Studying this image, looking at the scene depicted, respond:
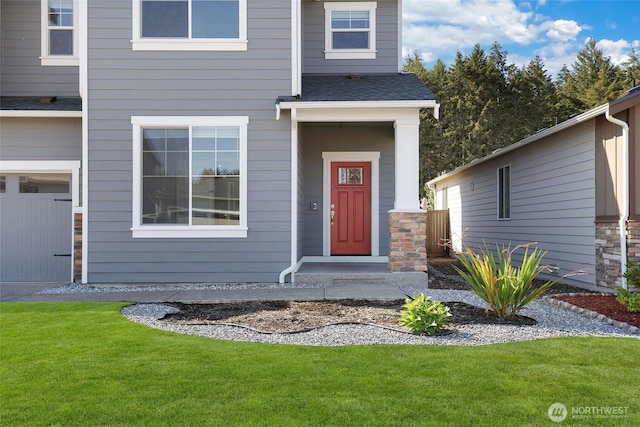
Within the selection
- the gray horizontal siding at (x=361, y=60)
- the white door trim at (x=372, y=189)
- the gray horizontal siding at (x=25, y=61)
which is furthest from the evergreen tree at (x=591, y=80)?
the gray horizontal siding at (x=25, y=61)

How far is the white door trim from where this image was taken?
1044 centimetres

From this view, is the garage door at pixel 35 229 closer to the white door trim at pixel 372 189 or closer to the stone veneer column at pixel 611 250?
the white door trim at pixel 372 189

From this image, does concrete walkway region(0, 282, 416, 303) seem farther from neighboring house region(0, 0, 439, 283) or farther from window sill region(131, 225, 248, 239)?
window sill region(131, 225, 248, 239)

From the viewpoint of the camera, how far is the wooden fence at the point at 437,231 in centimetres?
1695

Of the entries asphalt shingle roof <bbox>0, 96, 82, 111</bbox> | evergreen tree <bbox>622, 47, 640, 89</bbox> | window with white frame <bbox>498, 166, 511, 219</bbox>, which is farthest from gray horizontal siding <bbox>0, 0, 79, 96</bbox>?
evergreen tree <bbox>622, 47, 640, 89</bbox>

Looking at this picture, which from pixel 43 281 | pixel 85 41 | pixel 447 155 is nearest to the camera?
pixel 85 41

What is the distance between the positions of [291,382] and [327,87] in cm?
675

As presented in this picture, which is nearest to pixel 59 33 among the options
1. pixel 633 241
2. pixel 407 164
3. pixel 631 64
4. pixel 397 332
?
pixel 407 164

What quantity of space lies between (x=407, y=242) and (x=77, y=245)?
18.7 feet

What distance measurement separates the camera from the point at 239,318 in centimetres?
583

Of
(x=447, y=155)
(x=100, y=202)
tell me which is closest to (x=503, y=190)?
(x=100, y=202)

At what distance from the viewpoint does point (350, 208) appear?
10617 mm

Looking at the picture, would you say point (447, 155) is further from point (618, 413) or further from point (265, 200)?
point (618, 413)

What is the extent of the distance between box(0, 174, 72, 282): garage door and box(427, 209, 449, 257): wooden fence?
11452 mm
